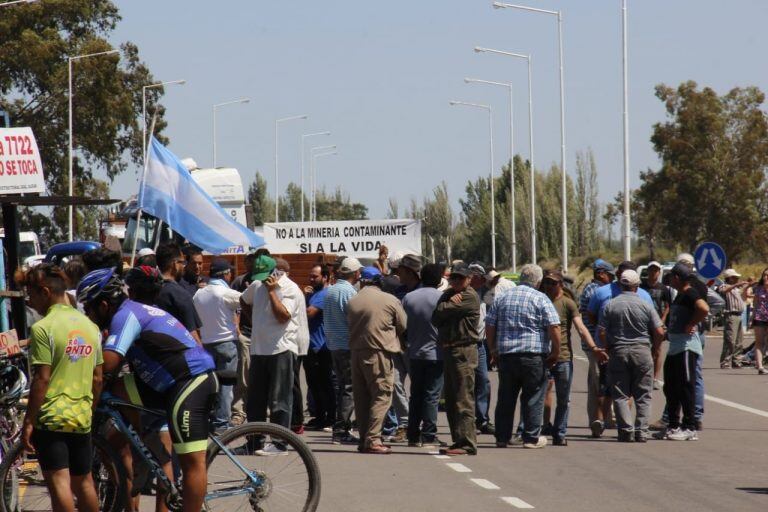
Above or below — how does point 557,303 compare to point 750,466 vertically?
above

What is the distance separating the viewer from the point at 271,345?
41.9 feet

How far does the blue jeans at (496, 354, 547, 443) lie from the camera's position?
44.7 ft

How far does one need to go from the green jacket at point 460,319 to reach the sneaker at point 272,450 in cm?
526

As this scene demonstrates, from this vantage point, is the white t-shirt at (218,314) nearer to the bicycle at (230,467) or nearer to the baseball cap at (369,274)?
the baseball cap at (369,274)

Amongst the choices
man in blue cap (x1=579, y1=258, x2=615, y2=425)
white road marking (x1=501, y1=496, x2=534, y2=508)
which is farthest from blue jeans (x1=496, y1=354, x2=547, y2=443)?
white road marking (x1=501, y1=496, x2=534, y2=508)

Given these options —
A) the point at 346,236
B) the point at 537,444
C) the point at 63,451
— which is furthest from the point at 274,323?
the point at 346,236

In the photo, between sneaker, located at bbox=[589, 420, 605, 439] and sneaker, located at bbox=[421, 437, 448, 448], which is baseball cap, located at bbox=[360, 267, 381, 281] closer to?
sneaker, located at bbox=[421, 437, 448, 448]

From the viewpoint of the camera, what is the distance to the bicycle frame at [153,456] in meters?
7.99

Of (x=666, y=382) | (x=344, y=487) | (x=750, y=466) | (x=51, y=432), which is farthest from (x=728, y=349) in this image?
(x=51, y=432)

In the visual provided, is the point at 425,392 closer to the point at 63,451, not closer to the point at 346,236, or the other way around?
the point at 63,451

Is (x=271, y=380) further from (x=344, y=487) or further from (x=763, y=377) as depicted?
(x=763, y=377)

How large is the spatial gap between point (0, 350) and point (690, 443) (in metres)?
7.03

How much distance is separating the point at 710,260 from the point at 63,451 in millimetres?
23286

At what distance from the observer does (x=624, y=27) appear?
39812 mm
